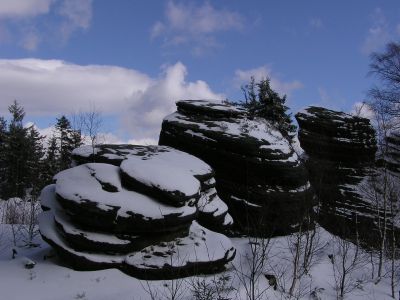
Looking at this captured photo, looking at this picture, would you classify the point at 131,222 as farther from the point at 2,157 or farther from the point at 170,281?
the point at 2,157

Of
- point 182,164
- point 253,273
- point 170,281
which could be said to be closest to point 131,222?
point 170,281

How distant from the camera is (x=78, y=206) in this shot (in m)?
13.5

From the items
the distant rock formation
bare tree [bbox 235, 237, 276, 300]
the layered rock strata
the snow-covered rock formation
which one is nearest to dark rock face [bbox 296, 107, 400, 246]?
the snow-covered rock formation

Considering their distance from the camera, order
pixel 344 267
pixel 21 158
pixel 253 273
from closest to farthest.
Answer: pixel 253 273 → pixel 344 267 → pixel 21 158

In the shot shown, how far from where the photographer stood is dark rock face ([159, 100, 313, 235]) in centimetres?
2080

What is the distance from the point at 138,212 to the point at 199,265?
2776 millimetres

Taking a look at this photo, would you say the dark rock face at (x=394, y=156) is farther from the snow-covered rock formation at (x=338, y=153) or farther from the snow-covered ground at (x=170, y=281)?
the snow-covered ground at (x=170, y=281)

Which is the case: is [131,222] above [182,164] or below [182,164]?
below

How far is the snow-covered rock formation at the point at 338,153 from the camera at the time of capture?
85.4 ft

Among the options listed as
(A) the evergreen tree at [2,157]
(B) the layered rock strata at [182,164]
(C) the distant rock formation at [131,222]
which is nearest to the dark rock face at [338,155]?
(B) the layered rock strata at [182,164]

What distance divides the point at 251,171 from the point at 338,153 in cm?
910

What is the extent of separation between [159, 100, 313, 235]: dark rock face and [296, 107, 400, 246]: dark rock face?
185 inches

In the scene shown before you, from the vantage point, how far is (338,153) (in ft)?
90.1

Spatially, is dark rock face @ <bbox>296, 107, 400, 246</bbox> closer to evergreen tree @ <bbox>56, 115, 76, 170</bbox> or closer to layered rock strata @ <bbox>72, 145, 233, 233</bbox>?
layered rock strata @ <bbox>72, 145, 233, 233</bbox>
